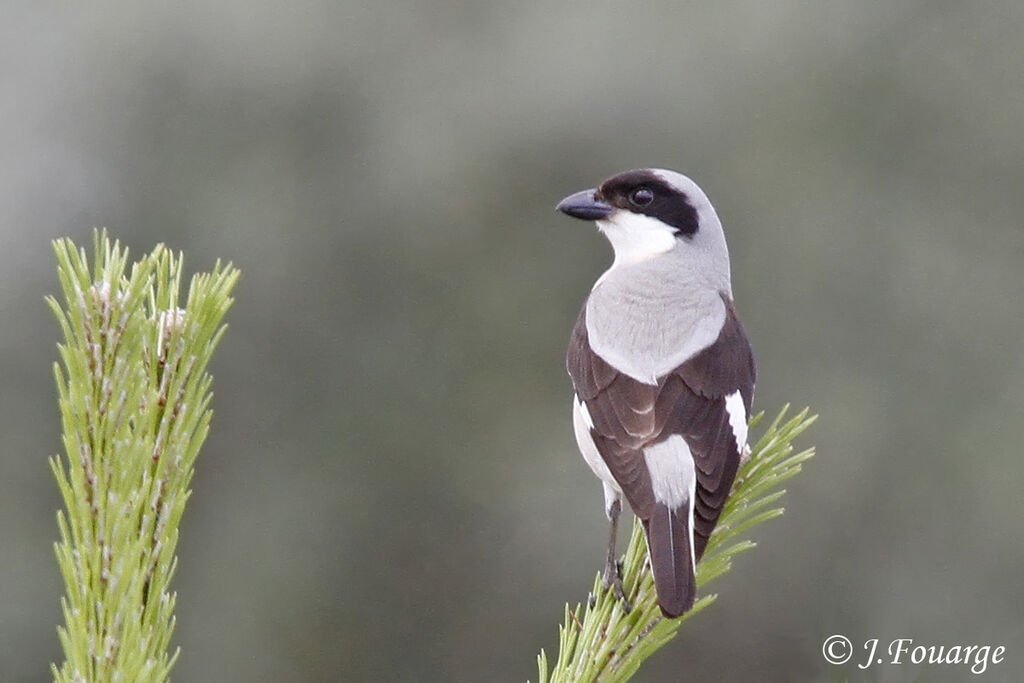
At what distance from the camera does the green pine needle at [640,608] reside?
1911mm

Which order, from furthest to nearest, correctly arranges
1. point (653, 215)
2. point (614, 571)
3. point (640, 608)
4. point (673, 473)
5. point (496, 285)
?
point (496, 285), point (653, 215), point (673, 473), point (614, 571), point (640, 608)

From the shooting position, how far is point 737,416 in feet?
9.20

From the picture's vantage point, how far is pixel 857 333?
842cm

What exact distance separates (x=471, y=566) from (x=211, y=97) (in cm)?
385

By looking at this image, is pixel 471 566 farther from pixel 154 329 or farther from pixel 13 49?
pixel 154 329

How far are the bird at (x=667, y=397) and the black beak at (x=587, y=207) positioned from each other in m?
0.06

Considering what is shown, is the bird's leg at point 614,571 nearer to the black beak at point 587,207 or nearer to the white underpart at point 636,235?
the white underpart at point 636,235

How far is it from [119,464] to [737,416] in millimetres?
1586

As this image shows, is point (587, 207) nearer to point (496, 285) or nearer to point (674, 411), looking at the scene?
point (674, 411)

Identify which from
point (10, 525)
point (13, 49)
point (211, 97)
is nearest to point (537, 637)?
point (10, 525)

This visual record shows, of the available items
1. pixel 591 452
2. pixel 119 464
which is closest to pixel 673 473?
pixel 591 452

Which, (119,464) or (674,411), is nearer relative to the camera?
(119,464)

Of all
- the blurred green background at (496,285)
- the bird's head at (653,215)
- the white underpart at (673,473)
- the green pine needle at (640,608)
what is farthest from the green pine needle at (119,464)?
the blurred green background at (496,285)

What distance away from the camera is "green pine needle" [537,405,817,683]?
6.27ft
